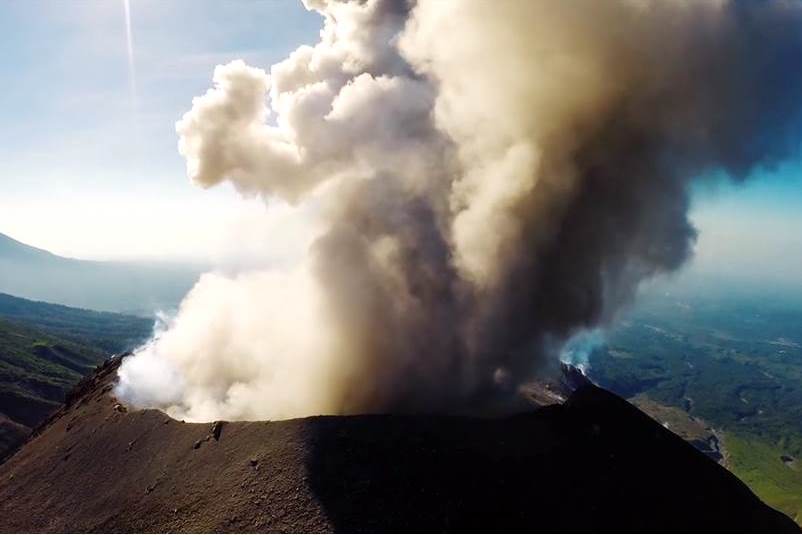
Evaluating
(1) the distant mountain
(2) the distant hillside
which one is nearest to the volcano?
(1) the distant mountain

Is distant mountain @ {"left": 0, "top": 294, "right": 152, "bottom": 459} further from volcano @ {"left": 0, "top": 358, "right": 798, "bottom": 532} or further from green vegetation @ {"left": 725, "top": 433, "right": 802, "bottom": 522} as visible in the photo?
green vegetation @ {"left": 725, "top": 433, "right": 802, "bottom": 522}

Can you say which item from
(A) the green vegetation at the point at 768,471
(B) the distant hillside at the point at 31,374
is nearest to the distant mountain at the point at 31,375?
(B) the distant hillside at the point at 31,374

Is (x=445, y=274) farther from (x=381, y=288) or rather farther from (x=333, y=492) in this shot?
(x=333, y=492)

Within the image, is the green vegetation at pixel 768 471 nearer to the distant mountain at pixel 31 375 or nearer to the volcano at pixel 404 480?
the volcano at pixel 404 480

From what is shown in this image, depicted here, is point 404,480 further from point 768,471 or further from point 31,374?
point 768,471

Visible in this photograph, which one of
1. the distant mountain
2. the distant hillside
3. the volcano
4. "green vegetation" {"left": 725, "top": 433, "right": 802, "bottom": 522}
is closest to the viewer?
the volcano

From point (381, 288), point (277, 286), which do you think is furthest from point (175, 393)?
point (381, 288)

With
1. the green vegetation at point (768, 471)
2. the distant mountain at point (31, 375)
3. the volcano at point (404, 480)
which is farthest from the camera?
the green vegetation at point (768, 471)

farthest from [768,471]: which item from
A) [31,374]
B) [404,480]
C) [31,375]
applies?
[31,374]

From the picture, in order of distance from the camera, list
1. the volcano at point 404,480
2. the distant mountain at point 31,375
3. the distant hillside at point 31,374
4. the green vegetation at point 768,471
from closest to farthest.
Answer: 1. the volcano at point 404,480
2. the distant mountain at point 31,375
3. the distant hillside at point 31,374
4. the green vegetation at point 768,471
